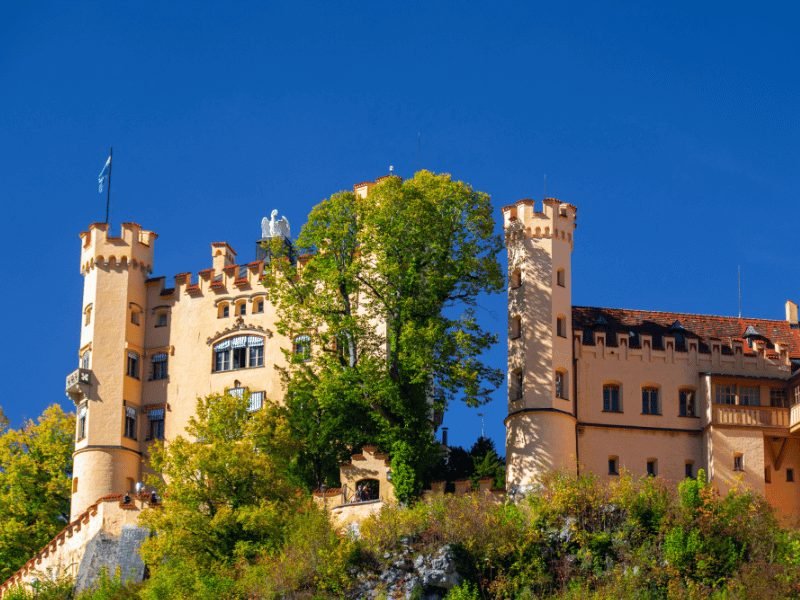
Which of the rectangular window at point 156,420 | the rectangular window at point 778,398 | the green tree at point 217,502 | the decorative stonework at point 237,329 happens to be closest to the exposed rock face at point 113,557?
the green tree at point 217,502

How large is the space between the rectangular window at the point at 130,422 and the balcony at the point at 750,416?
83.6 ft

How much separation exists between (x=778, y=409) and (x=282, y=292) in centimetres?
2139

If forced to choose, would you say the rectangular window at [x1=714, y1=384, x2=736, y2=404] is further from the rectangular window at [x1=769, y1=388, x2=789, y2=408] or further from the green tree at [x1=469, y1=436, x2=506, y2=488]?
the green tree at [x1=469, y1=436, x2=506, y2=488]

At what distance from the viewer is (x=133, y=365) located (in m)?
94.2

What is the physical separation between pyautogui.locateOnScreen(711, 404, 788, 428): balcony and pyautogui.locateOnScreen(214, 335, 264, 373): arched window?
20.1 m

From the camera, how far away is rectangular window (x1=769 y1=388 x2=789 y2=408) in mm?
87938

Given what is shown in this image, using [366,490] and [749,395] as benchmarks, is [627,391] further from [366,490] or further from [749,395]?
[366,490]

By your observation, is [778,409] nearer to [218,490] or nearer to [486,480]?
[486,480]

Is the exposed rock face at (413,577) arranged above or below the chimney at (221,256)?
below

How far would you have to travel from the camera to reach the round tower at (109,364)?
91.0m

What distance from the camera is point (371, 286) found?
8638 centimetres

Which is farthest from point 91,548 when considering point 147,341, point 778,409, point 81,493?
point 778,409

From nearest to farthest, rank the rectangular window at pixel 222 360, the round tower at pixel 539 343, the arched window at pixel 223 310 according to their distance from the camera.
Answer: the round tower at pixel 539 343 < the rectangular window at pixel 222 360 < the arched window at pixel 223 310

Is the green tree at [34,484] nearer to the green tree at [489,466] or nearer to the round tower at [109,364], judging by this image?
the round tower at [109,364]
